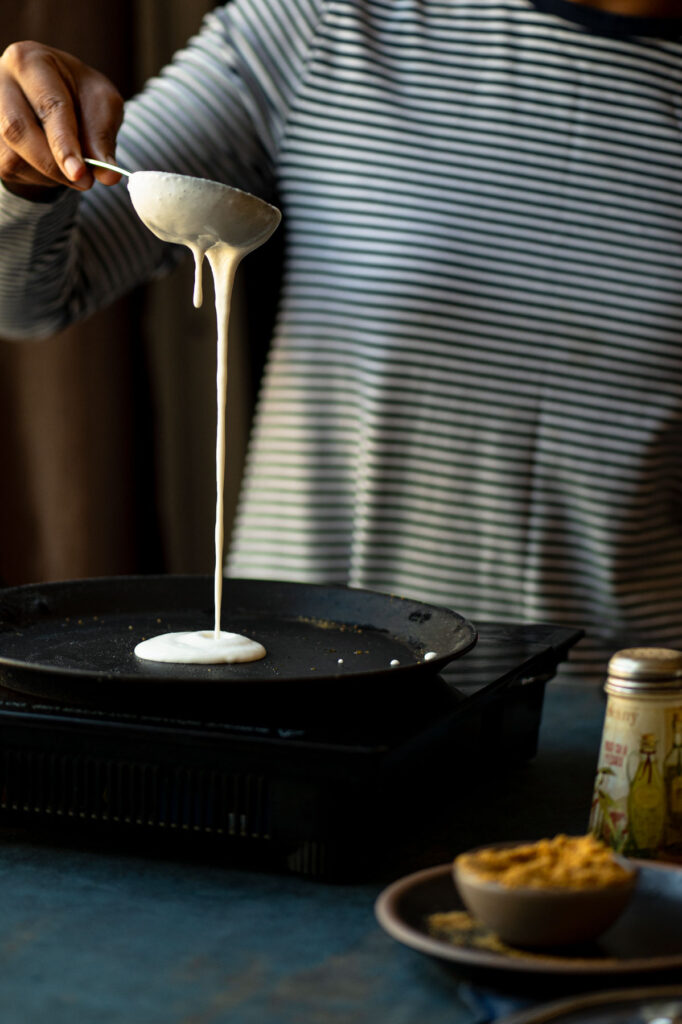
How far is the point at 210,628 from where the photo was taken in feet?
4.70

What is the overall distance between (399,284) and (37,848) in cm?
113

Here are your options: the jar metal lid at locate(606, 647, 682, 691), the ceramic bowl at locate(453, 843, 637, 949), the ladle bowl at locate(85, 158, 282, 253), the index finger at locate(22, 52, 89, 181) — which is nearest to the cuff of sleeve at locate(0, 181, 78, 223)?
the index finger at locate(22, 52, 89, 181)

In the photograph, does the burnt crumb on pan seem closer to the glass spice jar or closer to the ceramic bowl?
the glass spice jar

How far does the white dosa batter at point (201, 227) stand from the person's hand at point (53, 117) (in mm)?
120

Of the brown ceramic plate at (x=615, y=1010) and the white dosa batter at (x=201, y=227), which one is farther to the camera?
the white dosa batter at (x=201, y=227)

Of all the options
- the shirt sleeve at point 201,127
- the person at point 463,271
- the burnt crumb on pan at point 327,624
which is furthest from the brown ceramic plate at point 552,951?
the shirt sleeve at point 201,127

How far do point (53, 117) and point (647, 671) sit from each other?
0.96 meters

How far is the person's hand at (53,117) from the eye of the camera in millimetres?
1419

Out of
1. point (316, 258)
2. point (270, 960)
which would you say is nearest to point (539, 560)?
point (316, 258)

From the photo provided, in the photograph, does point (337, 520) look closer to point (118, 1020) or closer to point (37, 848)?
point (37, 848)

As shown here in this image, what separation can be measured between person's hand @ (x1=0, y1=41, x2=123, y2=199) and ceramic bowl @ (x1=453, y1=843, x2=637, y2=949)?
37.8 inches

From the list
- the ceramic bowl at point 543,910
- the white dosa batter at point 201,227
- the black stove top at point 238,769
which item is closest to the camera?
the ceramic bowl at point 543,910

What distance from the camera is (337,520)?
81.4 inches

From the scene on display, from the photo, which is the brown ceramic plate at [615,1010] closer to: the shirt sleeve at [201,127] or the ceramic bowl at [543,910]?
the ceramic bowl at [543,910]
